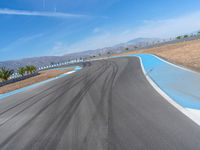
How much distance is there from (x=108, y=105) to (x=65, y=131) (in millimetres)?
2279

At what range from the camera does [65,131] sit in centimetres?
493

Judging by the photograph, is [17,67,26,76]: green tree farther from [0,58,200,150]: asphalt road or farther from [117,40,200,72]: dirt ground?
[0,58,200,150]: asphalt road

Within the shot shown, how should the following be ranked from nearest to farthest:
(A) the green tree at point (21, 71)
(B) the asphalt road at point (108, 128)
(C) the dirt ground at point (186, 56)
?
(B) the asphalt road at point (108, 128) < (C) the dirt ground at point (186, 56) < (A) the green tree at point (21, 71)

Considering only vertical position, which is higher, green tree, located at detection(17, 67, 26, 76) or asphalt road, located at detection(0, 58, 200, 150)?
asphalt road, located at detection(0, 58, 200, 150)

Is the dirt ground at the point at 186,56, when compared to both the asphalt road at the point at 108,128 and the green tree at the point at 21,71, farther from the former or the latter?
the green tree at the point at 21,71

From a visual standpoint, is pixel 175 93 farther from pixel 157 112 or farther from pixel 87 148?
pixel 87 148

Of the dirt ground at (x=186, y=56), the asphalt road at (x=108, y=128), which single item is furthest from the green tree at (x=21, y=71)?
the asphalt road at (x=108, y=128)

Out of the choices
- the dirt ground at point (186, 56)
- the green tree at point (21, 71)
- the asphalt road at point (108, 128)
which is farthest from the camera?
the green tree at point (21, 71)

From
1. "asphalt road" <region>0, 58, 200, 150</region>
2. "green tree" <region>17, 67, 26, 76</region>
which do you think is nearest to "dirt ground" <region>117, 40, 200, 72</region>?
"asphalt road" <region>0, 58, 200, 150</region>

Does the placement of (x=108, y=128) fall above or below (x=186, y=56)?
above

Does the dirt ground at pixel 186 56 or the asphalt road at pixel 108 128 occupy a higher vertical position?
the asphalt road at pixel 108 128

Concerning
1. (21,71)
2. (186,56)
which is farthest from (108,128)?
(21,71)

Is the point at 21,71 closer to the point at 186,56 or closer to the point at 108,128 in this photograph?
the point at 186,56

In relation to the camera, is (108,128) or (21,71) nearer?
(108,128)
